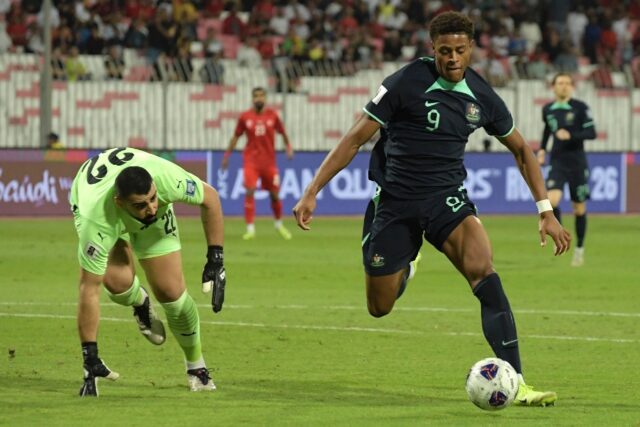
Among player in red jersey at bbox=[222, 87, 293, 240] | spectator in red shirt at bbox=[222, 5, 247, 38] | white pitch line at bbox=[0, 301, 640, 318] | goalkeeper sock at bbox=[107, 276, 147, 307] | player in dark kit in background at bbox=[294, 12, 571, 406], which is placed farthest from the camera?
spectator in red shirt at bbox=[222, 5, 247, 38]

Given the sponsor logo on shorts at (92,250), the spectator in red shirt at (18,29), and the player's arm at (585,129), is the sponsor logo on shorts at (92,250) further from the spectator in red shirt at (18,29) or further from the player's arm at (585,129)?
the spectator in red shirt at (18,29)

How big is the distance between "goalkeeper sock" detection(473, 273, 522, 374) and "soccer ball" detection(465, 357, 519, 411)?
42 cm

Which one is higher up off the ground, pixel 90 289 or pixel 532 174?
pixel 532 174

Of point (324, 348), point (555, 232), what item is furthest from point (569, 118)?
point (555, 232)

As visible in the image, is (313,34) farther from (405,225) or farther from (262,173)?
(405,225)

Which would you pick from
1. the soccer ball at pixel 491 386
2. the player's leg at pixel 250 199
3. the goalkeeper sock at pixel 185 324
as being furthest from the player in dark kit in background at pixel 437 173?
the player's leg at pixel 250 199

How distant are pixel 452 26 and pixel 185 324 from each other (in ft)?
8.27

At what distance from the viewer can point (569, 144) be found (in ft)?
62.8

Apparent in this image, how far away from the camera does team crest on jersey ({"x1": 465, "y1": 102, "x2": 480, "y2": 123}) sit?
866 cm

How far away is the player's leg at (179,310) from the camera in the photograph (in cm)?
906

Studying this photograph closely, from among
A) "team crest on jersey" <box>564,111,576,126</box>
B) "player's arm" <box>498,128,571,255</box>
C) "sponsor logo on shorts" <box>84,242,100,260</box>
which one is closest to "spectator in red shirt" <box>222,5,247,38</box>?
"team crest on jersey" <box>564,111,576,126</box>

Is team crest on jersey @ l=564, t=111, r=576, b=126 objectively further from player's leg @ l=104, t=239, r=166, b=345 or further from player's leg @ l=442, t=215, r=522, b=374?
player's leg @ l=442, t=215, r=522, b=374

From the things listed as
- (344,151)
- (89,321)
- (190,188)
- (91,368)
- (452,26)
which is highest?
(452,26)

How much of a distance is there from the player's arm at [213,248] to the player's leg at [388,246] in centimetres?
92
